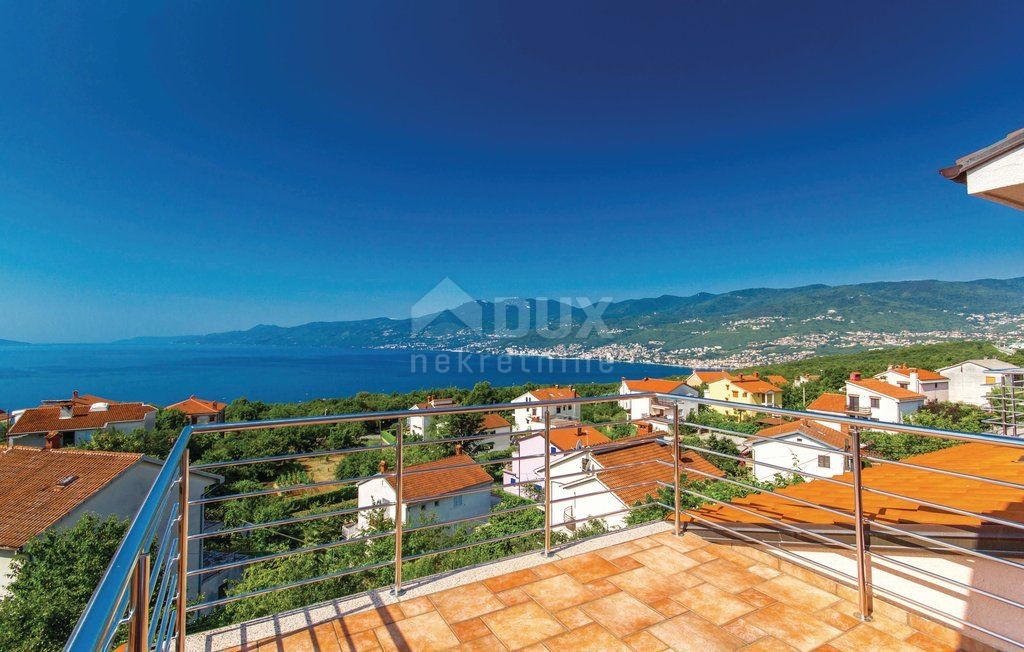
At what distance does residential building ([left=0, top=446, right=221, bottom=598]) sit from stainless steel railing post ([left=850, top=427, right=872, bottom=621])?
52.0 ft

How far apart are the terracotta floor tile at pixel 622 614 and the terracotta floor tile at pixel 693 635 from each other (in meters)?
0.07

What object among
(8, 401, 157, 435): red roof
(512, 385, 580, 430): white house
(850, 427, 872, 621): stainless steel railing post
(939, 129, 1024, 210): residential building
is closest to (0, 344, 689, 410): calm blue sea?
(512, 385, 580, 430): white house

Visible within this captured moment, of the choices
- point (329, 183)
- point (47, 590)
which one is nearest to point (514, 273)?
point (329, 183)

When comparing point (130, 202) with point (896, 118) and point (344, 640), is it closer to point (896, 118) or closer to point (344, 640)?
point (344, 640)

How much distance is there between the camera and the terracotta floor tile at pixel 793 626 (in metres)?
2.19

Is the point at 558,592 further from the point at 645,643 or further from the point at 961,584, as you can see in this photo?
the point at 961,584

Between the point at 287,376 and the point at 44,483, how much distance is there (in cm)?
10282

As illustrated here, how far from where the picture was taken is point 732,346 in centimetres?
9188

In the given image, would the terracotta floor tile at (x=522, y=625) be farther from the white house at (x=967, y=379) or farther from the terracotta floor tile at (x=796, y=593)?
the white house at (x=967, y=379)

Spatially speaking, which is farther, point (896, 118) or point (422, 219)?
point (422, 219)

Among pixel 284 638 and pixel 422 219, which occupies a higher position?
pixel 422 219

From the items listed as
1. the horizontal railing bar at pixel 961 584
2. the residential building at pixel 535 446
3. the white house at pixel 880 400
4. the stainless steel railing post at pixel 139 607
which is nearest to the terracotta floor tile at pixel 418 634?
the stainless steel railing post at pixel 139 607

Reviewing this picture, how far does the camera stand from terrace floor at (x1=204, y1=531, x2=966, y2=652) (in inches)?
85.7

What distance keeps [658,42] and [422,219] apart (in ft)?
115
